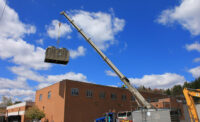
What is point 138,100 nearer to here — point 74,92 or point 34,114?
point 74,92

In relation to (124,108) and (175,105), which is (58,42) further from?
(175,105)

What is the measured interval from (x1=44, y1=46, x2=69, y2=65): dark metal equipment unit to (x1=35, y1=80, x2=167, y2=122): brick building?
8814 millimetres

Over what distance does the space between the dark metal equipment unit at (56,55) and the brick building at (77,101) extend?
347 inches

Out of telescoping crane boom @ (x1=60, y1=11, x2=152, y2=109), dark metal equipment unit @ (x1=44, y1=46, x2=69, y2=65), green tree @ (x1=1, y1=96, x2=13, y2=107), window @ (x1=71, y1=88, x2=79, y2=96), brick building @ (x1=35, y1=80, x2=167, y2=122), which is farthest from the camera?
green tree @ (x1=1, y1=96, x2=13, y2=107)

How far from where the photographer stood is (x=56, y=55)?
71.6 ft

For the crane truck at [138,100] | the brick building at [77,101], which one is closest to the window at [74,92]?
the brick building at [77,101]

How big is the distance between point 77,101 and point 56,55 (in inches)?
470

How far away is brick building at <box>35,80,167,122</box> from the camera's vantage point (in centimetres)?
2911

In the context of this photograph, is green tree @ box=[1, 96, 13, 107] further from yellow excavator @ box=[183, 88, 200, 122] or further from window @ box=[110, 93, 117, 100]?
→ yellow excavator @ box=[183, 88, 200, 122]

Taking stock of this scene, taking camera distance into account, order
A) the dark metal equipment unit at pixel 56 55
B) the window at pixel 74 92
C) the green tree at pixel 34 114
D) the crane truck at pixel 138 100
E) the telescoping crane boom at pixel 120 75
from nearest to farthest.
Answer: the crane truck at pixel 138 100 → the telescoping crane boom at pixel 120 75 → the dark metal equipment unit at pixel 56 55 → the window at pixel 74 92 → the green tree at pixel 34 114

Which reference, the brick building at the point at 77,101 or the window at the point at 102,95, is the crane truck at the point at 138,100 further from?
the window at the point at 102,95

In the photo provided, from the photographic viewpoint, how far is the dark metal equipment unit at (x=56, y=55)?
2133cm

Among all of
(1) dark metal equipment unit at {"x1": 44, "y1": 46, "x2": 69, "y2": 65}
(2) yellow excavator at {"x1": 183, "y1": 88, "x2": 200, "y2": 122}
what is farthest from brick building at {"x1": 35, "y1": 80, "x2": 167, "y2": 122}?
(2) yellow excavator at {"x1": 183, "y1": 88, "x2": 200, "y2": 122}

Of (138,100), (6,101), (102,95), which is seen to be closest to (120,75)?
(138,100)
